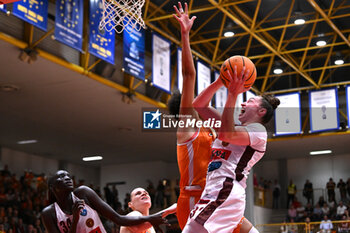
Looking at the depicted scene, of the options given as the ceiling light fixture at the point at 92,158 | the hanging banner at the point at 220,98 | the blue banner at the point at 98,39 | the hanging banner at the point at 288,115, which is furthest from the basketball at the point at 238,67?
the ceiling light fixture at the point at 92,158

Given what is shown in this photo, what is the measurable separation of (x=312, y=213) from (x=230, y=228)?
909 inches

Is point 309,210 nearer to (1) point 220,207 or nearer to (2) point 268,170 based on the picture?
(2) point 268,170

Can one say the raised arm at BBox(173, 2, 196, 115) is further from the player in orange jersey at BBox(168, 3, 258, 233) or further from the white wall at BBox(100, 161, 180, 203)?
the white wall at BBox(100, 161, 180, 203)

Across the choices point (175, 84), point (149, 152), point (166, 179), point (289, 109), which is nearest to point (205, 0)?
point (175, 84)

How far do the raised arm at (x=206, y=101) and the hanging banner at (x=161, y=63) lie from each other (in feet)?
41.0

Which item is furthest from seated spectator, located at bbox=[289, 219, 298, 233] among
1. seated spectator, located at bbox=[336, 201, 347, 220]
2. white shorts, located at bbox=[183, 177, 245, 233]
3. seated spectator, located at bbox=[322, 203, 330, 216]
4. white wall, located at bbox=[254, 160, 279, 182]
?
white shorts, located at bbox=[183, 177, 245, 233]

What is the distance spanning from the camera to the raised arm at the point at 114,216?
5.09 meters

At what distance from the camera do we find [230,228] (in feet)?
14.1

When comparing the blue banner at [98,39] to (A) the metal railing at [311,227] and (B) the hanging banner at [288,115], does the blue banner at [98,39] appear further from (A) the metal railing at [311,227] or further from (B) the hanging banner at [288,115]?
(A) the metal railing at [311,227]

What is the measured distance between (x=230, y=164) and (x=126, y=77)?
14755 mm

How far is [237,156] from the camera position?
4469 mm

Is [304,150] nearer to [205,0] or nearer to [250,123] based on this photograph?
[205,0]

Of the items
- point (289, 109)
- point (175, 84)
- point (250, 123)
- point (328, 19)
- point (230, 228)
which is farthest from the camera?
point (289, 109)

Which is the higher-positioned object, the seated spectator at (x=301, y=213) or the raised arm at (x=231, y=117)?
the raised arm at (x=231, y=117)
